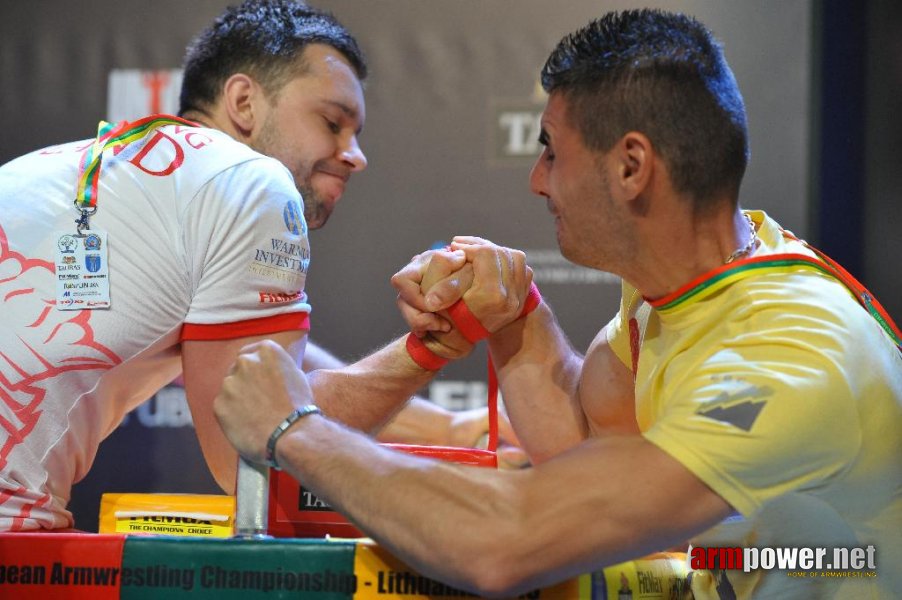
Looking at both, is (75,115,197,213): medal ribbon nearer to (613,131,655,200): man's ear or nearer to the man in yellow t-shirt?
the man in yellow t-shirt

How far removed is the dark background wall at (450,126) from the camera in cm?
310

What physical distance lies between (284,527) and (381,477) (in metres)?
0.39

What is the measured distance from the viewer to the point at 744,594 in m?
1.41

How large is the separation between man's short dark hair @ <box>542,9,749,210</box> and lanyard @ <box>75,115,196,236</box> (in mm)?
745

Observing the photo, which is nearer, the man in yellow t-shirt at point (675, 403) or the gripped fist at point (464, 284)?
the man in yellow t-shirt at point (675, 403)

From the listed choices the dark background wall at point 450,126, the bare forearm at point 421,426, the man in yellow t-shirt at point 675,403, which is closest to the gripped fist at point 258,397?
the man in yellow t-shirt at point 675,403

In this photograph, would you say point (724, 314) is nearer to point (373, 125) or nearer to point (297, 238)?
point (297, 238)

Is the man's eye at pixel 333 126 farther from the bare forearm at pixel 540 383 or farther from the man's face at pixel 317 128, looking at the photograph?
the bare forearm at pixel 540 383

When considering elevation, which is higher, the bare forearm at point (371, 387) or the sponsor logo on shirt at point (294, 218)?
the sponsor logo on shirt at point (294, 218)

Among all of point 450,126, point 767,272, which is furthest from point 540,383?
point 450,126

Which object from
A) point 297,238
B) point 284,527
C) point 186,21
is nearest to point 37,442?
point 284,527

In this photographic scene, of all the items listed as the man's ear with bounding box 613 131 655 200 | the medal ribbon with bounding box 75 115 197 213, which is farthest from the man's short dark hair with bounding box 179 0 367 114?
the man's ear with bounding box 613 131 655 200

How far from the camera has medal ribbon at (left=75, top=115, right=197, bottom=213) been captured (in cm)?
171

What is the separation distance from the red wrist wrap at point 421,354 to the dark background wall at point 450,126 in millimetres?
1199
